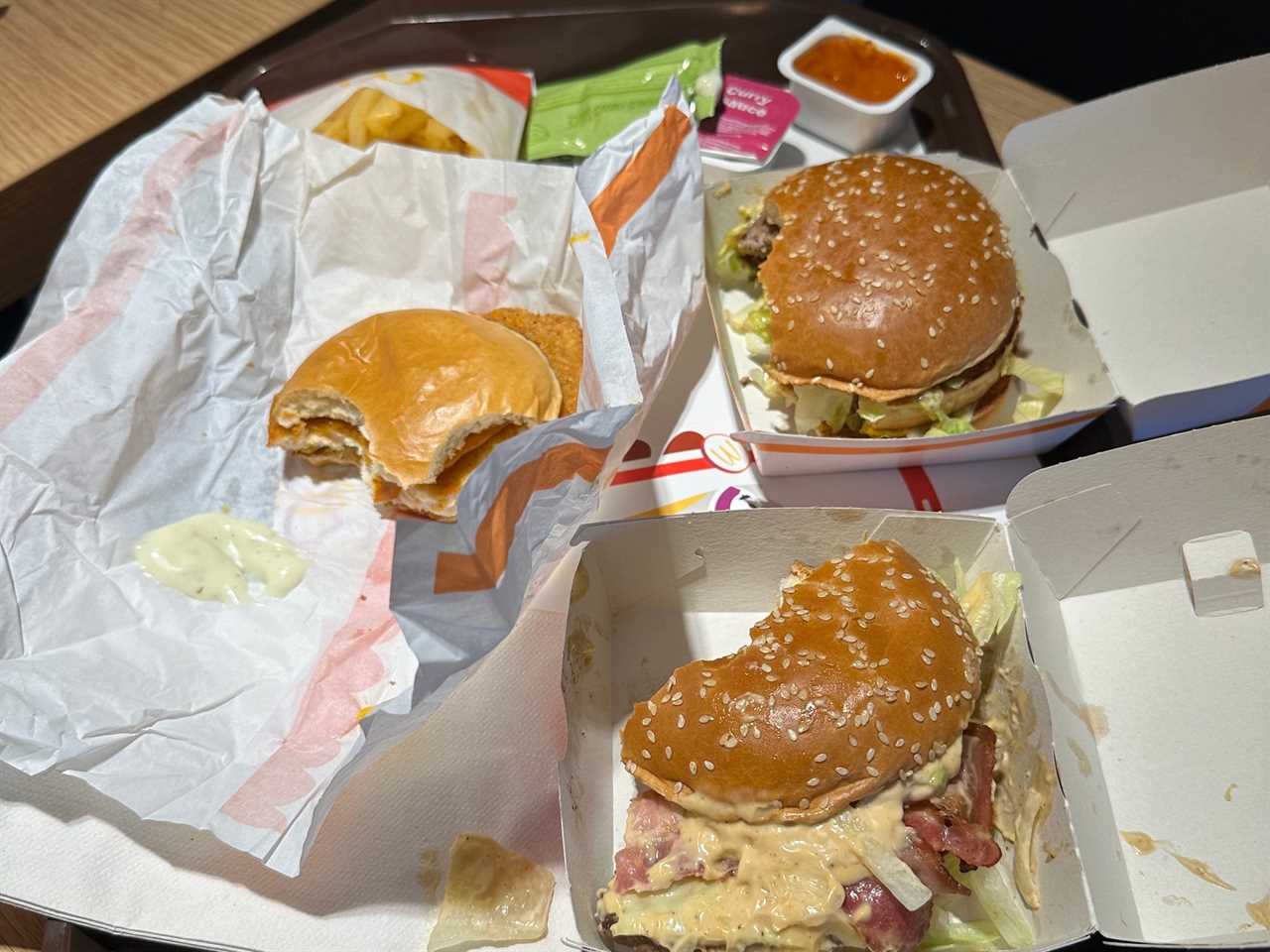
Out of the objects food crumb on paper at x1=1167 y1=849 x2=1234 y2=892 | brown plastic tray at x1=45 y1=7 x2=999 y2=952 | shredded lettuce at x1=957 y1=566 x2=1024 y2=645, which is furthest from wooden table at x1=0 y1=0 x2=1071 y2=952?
food crumb on paper at x1=1167 y1=849 x2=1234 y2=892

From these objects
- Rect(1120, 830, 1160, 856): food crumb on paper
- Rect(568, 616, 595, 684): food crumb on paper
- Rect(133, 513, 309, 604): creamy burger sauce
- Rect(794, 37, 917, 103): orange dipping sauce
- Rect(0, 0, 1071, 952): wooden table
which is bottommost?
Rect(1120, 830, 1160, 856): food crumb on paper

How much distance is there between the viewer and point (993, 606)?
174 centimetres

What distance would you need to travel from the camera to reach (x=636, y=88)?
275 cm

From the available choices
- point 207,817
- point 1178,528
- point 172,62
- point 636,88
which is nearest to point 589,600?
point 207,817

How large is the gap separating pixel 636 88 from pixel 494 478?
1695 millimetres

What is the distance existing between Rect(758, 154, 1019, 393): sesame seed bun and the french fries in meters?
1.01

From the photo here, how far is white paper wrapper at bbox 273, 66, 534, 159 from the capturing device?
8.59 ft

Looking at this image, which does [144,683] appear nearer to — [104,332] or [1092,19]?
[104,332]

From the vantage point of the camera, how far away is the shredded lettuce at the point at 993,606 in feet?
5.67

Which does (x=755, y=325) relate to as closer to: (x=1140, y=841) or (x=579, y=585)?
(x=579, y=585)

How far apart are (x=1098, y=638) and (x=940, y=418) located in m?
0.57

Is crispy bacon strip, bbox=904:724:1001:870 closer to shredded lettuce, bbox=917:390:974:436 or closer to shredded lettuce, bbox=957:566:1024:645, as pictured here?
shredded lettuce, bbox=957:566:1024:645

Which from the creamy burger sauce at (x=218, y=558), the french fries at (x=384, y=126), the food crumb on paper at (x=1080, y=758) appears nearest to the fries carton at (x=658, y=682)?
the food crumb on paper at (x=1080, y=758)

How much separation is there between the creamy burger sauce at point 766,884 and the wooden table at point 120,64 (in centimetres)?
207
